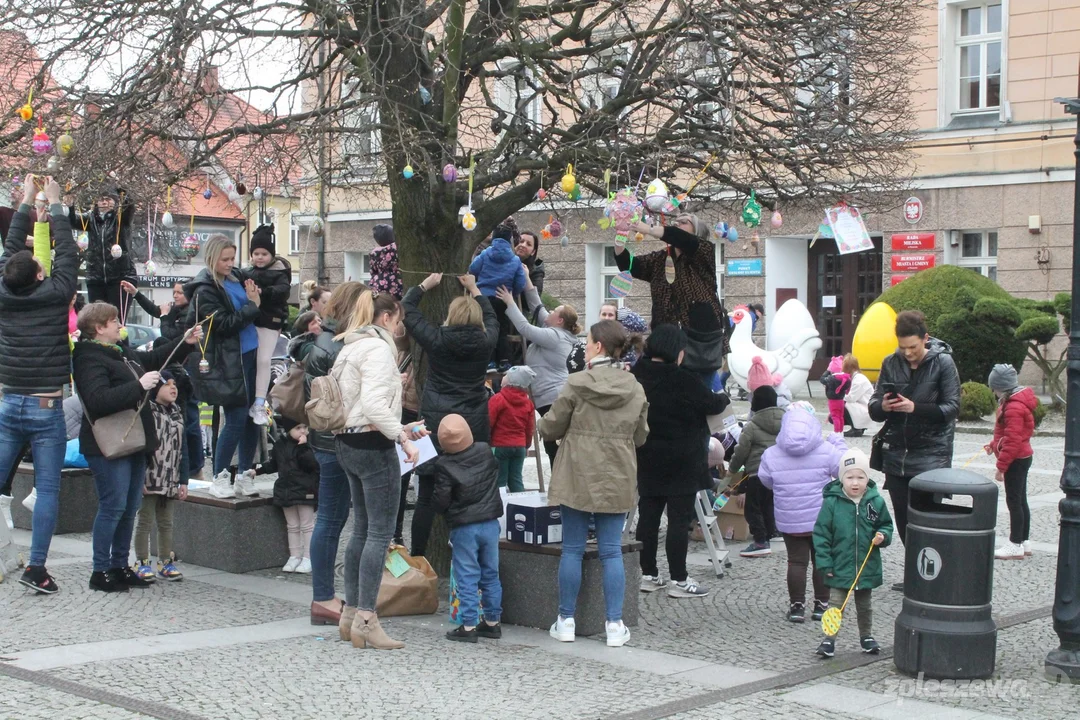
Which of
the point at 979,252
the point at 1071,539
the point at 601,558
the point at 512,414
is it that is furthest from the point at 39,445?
the point at 979,252

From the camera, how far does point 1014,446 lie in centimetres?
1002

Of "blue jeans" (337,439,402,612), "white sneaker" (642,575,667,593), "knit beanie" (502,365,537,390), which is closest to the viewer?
"blue jeans" (337,439,402,612)

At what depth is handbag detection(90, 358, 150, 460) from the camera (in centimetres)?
828

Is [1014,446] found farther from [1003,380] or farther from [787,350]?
[787,350]

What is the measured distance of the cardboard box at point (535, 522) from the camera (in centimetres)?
798

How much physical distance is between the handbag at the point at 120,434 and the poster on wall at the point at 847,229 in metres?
4.76

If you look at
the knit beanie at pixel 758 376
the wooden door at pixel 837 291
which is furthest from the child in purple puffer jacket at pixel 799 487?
the wooden door at pixel 837 291

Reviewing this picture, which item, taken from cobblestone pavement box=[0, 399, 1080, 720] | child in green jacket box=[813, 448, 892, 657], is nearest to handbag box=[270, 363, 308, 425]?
cobblestone pavement box=[0, 399, 1080, 720]

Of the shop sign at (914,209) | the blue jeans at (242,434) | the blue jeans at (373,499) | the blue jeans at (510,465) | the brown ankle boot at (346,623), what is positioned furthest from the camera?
the shop sign at (914,209)

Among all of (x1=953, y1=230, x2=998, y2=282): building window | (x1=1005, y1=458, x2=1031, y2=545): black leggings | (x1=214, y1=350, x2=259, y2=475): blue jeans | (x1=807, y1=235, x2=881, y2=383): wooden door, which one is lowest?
(x1=1005, y1=458, x2=1031, y2=545): black leggings

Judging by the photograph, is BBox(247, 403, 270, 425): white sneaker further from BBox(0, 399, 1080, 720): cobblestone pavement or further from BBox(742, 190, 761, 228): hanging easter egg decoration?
BBox(742, 190, 761, 228): hanging easter egg decoration

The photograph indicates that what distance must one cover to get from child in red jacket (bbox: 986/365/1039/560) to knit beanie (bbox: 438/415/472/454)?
462cm

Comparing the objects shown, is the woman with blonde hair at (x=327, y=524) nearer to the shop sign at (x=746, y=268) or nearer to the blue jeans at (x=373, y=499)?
the blue jeans at (x=373, y=499)

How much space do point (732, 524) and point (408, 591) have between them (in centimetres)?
374
